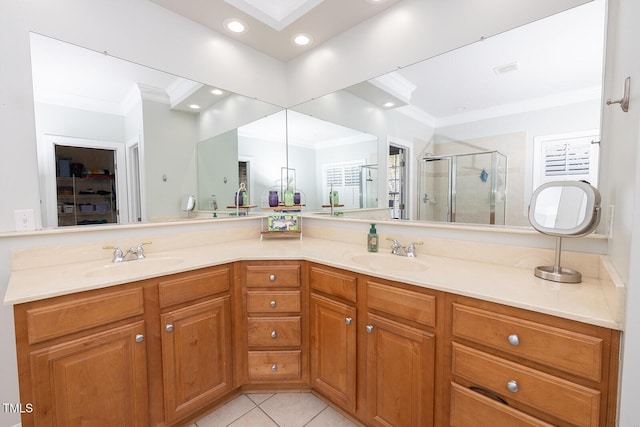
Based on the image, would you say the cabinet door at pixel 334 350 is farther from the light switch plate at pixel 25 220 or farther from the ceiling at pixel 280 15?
the ceiling at pixel 280 15

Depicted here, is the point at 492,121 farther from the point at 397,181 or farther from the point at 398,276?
the point at 398,276

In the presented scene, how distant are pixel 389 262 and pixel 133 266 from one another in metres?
1.58

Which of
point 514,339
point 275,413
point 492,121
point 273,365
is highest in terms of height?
point 492,121

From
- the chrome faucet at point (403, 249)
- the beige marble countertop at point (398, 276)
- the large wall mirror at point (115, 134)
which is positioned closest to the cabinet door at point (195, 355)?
the beige marble countertop at point (398, 276)

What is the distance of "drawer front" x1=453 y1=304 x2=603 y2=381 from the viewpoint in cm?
84

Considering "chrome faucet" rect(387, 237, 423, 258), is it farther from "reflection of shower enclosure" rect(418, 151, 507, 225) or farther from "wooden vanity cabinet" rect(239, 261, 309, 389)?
"wooden vanity cabinet" rect(239, 261, 309, 389)

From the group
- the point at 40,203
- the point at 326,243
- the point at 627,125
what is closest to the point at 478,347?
the point at 627,125

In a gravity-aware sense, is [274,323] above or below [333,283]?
below

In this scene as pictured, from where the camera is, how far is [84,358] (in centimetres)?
118

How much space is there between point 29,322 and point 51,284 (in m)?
0.18

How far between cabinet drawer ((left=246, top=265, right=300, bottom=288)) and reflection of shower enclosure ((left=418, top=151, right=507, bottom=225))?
0.94 m

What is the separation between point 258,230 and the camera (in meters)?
2.49

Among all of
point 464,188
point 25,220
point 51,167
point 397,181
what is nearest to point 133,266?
point 25,220

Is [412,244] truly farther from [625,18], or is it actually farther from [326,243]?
[625,18]
